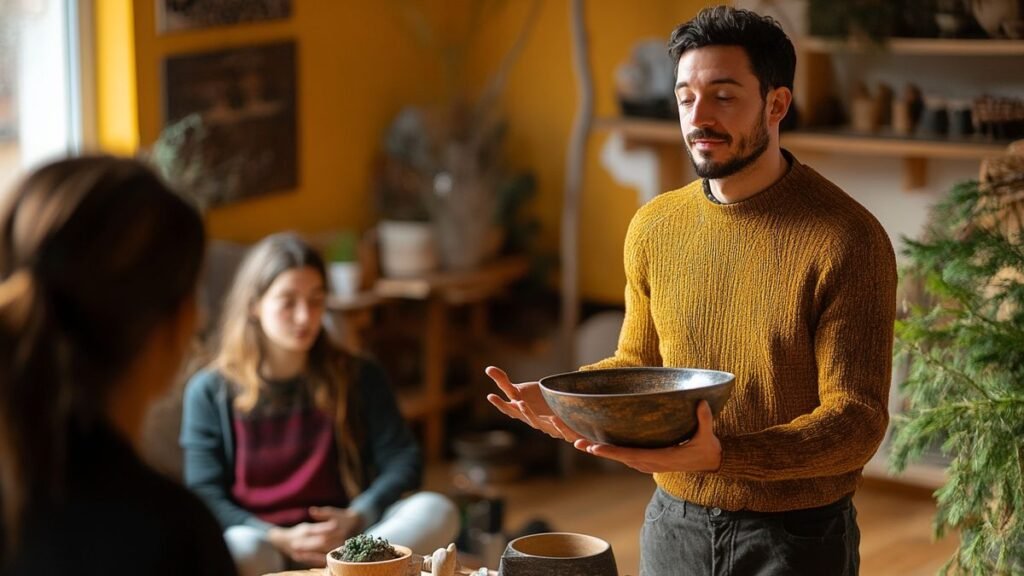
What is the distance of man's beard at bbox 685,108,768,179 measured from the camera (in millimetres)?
1793

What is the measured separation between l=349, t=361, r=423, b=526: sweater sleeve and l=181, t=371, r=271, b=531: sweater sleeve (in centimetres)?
27

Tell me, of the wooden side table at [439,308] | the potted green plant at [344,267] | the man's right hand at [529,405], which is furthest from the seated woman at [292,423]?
the wooden side table at [439,308]

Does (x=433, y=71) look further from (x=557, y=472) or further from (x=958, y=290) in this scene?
(x=958, y=290)

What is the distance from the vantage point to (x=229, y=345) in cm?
292

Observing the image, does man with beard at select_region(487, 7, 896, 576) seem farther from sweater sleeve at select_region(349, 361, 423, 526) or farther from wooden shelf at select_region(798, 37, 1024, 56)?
wooden shelf at select_region(798, 37, 1024, 56)

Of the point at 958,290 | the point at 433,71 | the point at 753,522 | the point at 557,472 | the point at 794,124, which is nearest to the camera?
the point at 753,522

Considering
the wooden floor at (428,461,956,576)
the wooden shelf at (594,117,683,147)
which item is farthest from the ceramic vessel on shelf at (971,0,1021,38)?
the wooden floor at (428,461,956,576)

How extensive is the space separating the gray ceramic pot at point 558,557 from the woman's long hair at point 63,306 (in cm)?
87

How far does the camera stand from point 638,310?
1.99m

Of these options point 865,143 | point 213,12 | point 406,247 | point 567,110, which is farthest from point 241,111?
point 865,143

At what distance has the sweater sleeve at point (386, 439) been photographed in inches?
116

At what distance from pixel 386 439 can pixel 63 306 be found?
74.2 inches

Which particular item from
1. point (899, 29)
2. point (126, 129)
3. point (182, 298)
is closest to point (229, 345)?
point (126, 129)

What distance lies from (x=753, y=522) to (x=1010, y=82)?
2.68 m
